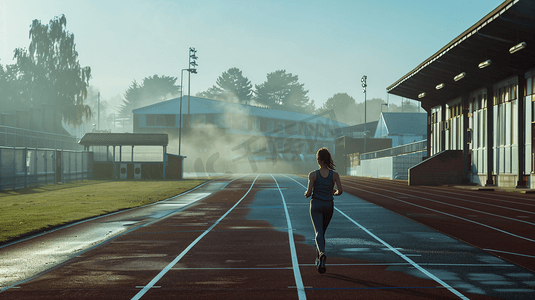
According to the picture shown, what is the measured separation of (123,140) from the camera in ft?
160

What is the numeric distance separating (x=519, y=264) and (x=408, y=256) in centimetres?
186

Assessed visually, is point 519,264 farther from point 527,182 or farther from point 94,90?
point 94,90

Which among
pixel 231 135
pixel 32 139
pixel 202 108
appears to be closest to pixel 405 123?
pixel 231 135

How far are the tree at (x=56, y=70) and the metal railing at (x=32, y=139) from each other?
10.9 ft

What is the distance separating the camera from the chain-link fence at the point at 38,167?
29547mm

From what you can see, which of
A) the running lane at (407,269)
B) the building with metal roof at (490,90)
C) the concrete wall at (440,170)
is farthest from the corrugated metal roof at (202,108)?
the running lane at (407,269)

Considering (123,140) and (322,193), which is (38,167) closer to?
(123,140)

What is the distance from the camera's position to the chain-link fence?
29.5 meters

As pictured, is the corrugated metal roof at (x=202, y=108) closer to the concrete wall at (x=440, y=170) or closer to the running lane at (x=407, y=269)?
the concrete wall at (x=440, y=170)

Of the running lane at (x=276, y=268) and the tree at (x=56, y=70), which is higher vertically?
the tree at (x=56, y=70)

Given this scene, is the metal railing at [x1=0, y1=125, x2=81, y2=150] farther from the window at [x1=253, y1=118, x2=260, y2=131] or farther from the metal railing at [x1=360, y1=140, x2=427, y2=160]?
the metal railing at [x1=360, y1=140, x2=427, y2=160]

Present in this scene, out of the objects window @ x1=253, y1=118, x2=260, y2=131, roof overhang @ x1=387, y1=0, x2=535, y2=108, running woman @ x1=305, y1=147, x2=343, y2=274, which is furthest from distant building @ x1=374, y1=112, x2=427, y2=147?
running woman @ x1=305, y1=147, x2=343, y2=274

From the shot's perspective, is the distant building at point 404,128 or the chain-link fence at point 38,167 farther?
the distant building at point 404,128

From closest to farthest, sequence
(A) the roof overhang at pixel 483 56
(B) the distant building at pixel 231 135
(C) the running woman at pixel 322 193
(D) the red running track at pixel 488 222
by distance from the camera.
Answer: (C) the running woman at pixel 322 193 → (D) the red running track at pixel 488 222 → (A) the roof overhang at pixel 483 56 → (B) the distant building at pixel 231 135
